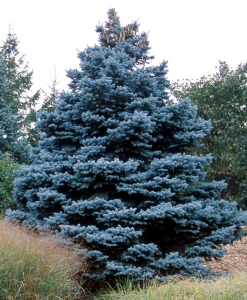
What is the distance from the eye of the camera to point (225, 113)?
30.7 feet

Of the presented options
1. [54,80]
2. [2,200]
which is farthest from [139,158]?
[54,80]

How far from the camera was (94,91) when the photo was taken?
16.3 feet

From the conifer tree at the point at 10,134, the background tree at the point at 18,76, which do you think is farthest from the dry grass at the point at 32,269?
the background tree at the point at 18,76

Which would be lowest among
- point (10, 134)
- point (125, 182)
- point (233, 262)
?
point (233, 262)

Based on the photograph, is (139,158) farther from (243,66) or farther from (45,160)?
(243,66)

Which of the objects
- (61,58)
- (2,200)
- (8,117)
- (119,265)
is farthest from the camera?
(61,58)

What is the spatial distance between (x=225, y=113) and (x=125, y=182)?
622cm

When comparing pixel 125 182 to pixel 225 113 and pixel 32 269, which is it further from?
pixel 225 113

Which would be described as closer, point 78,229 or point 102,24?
point 78,229

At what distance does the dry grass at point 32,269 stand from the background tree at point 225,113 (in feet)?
20.6

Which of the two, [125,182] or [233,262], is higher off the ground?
[125,182]

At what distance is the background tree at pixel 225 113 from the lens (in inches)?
330

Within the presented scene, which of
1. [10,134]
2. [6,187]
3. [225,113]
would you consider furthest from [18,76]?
[225,113]

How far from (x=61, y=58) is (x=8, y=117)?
6537mm
